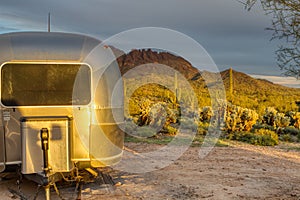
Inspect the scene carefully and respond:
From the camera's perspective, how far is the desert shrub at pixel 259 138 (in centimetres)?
1180

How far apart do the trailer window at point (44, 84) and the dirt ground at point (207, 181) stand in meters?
1.52

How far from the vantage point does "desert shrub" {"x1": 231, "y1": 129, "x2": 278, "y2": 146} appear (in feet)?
38.7

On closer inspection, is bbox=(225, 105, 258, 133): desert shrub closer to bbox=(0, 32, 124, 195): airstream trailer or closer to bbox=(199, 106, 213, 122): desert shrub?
bbox=(199, 106, 213, 122): desert shrub

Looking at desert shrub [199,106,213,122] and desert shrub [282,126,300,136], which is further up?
desert shrub [199,106,213,122]

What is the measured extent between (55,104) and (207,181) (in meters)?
3.08

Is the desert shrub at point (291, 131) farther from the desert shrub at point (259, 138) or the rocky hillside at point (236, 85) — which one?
the rocky hillside at point (236, 85)

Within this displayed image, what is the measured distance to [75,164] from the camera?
5699mm

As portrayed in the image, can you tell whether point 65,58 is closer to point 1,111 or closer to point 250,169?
point 1,111

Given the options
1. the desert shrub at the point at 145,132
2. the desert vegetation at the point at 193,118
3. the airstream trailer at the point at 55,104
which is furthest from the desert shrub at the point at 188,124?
the airstream trailer at the point at 55,104

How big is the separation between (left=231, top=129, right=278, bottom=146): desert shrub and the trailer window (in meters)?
7.50

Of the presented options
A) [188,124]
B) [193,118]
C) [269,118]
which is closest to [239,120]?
[188,124]

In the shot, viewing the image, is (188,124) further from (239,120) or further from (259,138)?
(259,138)

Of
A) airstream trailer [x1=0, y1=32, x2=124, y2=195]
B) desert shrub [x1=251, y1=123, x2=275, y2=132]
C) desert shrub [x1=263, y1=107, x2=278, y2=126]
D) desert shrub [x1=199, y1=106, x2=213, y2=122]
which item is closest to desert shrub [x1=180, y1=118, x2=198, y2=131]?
desert shrub [x1=199, y1=106, x2=213, y2=122]

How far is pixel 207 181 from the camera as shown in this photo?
701 centimetres
